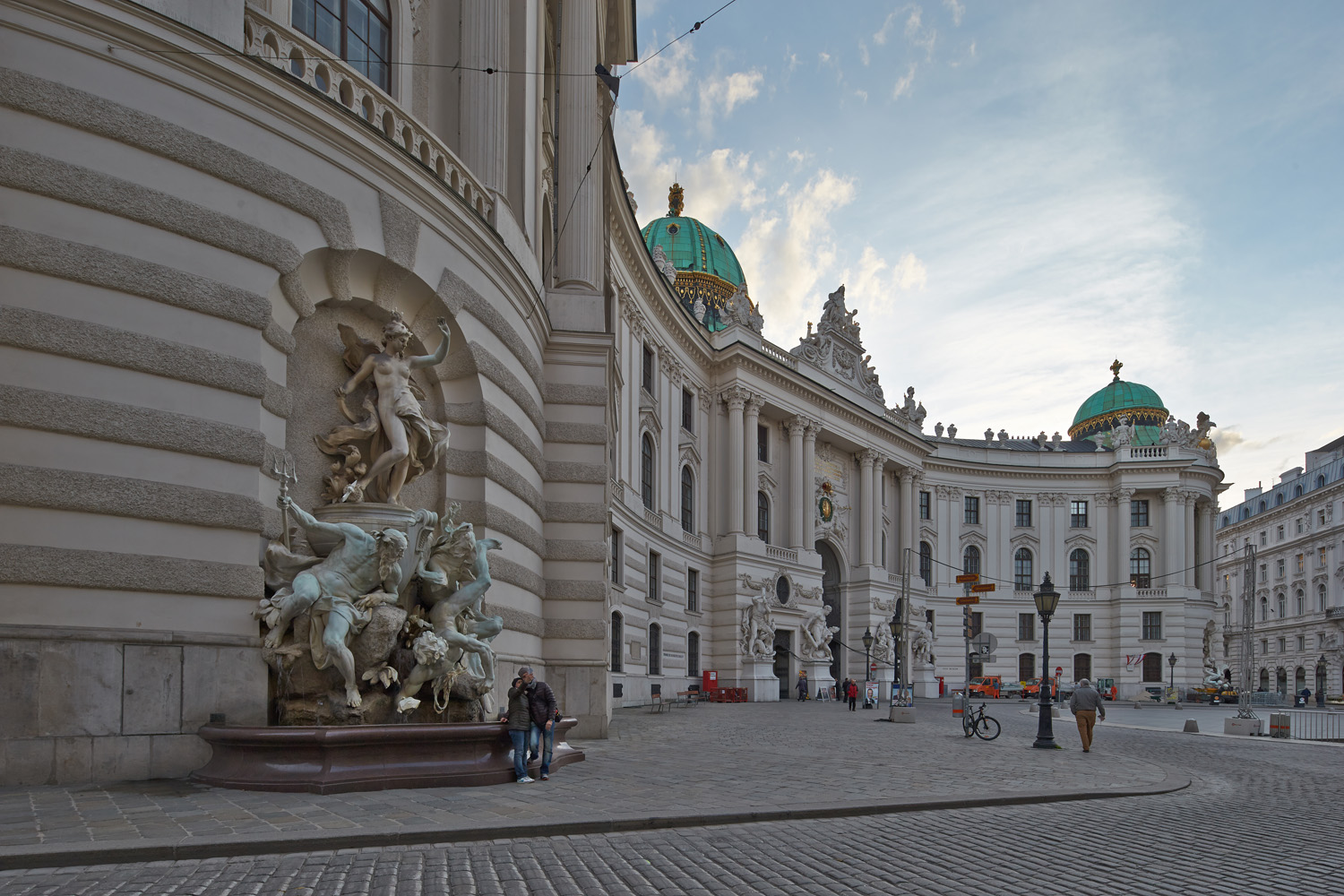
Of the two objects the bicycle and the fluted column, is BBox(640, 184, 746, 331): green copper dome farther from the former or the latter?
the bicycle

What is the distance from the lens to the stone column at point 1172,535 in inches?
2714

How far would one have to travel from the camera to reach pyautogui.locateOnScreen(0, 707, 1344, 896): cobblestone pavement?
22.5 feet

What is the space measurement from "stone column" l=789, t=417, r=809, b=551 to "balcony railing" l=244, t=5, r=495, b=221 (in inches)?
1464

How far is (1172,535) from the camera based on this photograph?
69.2 m

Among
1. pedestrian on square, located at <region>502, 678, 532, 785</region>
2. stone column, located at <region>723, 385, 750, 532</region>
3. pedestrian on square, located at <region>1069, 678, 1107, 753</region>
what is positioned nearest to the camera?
pedestrian on square, located at <region>502, 678, 532, 785</region>

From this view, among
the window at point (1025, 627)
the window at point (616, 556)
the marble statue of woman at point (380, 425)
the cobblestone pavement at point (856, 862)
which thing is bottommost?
the window at point (1025, 627)

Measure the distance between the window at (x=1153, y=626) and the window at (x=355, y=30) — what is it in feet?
220

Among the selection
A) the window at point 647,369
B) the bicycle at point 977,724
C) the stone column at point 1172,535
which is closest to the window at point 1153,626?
the stone column at point 1172,535

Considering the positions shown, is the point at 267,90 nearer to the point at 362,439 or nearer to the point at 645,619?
the point at 362,439

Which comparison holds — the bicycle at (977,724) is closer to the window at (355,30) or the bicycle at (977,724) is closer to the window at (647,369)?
the window at (355,30)

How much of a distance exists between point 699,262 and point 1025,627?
34.5m

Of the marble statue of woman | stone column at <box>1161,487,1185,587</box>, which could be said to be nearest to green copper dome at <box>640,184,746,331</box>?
stone column at <box>1161,487,1185,587</box>

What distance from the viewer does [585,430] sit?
1978cm

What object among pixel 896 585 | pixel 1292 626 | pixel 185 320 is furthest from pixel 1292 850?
pixel 1292 626
